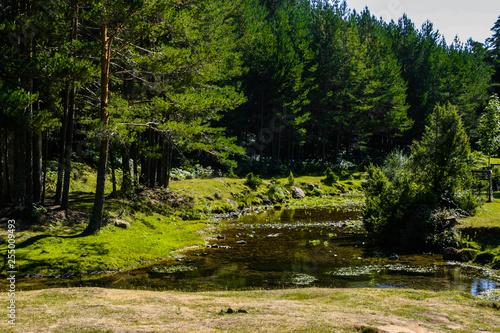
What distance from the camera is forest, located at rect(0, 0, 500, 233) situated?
16.3 meters

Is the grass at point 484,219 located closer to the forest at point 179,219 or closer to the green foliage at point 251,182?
the forest at point 179,219

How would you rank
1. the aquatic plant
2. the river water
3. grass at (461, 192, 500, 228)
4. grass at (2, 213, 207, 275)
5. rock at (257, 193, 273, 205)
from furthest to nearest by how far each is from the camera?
rock at (257, 193, 273, 205), grass at (461, 192, 500, 228), the aquatic plant, grass at (2, 213, 207, 275), the river water

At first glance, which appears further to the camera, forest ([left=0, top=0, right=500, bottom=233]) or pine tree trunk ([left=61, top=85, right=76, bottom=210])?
pine tree trunk ([left=61, top=85, right=76, bottom=210])

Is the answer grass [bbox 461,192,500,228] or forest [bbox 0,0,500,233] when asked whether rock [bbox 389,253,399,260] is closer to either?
grass [bbox 461,192,500,228]

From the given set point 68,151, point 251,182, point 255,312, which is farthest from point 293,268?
point 251,182

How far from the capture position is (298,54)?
56750 mm

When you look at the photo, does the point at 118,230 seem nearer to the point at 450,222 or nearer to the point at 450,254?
the point at 450,254

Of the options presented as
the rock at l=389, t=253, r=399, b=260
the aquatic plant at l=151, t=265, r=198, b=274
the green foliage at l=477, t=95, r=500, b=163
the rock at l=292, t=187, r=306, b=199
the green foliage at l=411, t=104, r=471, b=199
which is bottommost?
the aquatic plant at l=151, t=265, r=198, b=274

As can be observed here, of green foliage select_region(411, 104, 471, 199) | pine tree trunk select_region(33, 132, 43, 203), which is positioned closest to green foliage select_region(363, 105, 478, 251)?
green foliage select_region(411, 104, 471, 199)

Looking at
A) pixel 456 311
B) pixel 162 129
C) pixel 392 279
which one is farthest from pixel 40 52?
pixel 456 311

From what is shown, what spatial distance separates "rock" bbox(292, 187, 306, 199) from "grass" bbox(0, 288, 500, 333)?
92.1ft

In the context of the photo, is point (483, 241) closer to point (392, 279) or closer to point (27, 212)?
point (392, 279)

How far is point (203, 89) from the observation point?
90.5ft

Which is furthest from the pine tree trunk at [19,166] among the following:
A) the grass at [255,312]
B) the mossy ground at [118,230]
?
the grass at [255,312]
